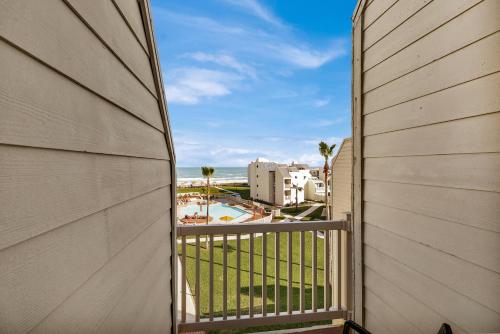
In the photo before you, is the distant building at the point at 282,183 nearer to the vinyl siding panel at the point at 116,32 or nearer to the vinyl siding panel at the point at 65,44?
the vinyl siding panel at the point at 116,32

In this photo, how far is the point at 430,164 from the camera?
1353mm

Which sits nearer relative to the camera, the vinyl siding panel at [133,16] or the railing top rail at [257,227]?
the vinyl siding panel at [133,16]

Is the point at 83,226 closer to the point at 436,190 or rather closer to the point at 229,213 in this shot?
the point at 436,190

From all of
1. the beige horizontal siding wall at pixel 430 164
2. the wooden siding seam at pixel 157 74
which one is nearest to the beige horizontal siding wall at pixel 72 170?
the wooden siding seam at pixel 157 74

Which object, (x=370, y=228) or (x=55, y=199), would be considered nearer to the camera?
(x=55, y=199)

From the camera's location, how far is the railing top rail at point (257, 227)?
7.04ft

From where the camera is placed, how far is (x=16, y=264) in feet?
1.60

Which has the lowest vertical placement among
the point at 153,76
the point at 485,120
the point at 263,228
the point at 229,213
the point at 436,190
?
the point at 229,213

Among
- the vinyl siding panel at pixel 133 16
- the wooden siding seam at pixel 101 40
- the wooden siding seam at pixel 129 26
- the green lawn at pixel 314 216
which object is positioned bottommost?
the green lawn at pixel 314 216

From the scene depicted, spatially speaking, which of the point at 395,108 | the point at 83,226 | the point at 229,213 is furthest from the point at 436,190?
the point at 229,213

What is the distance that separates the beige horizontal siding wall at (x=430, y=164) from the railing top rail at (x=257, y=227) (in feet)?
1.23

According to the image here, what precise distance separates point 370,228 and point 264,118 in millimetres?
59833

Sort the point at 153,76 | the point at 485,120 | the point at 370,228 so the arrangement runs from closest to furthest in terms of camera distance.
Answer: the point at 485,120 → the point at 153,76 → the point at 370,228

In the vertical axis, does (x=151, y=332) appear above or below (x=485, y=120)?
below
